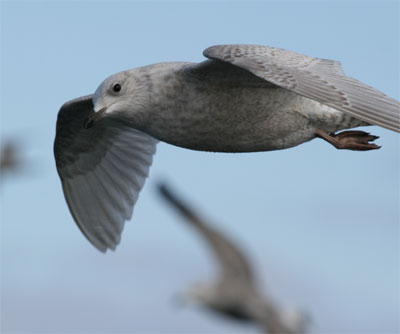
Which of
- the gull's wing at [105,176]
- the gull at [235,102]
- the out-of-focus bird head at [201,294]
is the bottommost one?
the out-of-focus bird head at [201,294]

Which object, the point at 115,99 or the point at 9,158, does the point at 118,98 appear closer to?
the point at 115,99

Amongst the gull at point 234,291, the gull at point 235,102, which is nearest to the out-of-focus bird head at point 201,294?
the gull at point 234,291

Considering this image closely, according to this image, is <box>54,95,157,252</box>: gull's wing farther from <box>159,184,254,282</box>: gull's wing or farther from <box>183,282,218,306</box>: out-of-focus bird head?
<box>183,282,218,306</box>: out-of-focus bird head

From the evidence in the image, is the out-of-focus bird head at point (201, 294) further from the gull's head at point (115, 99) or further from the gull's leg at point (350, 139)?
the gull's head at point (115, 99)

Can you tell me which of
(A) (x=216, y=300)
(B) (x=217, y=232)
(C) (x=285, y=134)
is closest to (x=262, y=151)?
(C) (x=285, y=134)

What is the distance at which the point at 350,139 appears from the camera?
10.0 m

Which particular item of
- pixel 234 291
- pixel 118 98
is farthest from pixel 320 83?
pixel 234 291

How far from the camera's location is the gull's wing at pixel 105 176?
12211 millimetres

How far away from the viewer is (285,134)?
9719 mm

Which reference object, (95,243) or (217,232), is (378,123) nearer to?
(95,243)

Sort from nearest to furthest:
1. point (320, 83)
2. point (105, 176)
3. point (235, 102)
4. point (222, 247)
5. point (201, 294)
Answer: point (320, 83) → point (235, 102) → point (105, 176) → point (222, 247) → point (201, 294)

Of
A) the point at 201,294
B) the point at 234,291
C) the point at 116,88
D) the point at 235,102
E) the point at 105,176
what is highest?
Answer: the point at 116,88

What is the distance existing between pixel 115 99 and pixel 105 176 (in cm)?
261

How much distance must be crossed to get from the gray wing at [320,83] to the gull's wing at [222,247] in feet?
20.8
